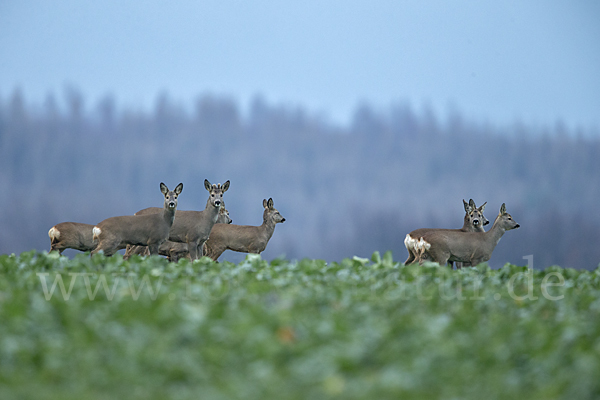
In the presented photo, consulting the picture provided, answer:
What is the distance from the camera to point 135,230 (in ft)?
41.3

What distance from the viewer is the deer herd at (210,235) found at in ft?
41.4

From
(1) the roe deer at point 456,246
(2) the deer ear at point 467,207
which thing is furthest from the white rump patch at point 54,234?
(2) the deer ear at point 467,207

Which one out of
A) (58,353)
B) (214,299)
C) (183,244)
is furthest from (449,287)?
(183,244)

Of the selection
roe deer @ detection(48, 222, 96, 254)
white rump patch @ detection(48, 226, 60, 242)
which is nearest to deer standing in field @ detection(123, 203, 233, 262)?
roe deer @ detection(48, 222, 96, 254)

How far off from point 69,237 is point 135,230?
8.36 feet

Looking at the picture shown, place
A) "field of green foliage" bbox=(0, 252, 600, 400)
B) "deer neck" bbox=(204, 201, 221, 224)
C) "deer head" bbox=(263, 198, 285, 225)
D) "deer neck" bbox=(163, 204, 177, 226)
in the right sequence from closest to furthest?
"field of green foliage" bbox=(0, 252, 600, 400) < "deer neck" bbox=(163, 204, 177, 226) < "deer neck" bbox=(204, 201, 221, 224) < "deer head" bbox=(263, 198, 285, 225)

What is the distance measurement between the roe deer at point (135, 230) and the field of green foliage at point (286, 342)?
5297 mm

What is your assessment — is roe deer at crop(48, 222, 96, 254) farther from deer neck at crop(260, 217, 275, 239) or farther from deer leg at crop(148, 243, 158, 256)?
deer neck at crop(260, 217, 275, 239)

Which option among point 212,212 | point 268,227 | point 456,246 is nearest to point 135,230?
point 212,212

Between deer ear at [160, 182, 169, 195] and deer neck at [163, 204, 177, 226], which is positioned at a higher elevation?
deer ear at [160, 182, 169, 195]

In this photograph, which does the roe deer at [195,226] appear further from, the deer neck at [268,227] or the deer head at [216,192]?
the deer neck at [268,227]

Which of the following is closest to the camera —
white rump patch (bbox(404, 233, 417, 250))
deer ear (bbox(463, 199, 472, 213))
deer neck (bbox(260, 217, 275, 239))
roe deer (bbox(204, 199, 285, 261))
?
→ white rump patch (bbox(404, 233, 417, 250))

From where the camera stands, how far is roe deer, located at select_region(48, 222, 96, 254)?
47.6 ft

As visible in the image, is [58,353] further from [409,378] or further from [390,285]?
[390,285]
